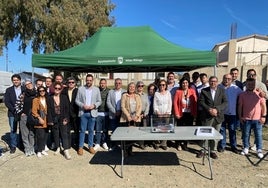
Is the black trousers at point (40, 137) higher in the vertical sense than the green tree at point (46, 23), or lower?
lower

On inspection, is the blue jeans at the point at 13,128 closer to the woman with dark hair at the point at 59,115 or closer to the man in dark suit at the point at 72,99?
the woman with dark hair at the point at 59,115

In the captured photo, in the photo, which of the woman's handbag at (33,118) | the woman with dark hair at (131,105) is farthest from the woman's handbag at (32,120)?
the woman with dark hair at (131,105)

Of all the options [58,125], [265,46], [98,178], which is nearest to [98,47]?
[58,125]

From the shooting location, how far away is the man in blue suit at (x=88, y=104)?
6816 millimetres

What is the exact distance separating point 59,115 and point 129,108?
1.44 m

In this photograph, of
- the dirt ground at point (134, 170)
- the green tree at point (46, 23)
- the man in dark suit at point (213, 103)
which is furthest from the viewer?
the green tree at point (46, 23)

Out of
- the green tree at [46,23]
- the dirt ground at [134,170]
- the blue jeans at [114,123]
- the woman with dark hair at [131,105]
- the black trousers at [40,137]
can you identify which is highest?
the green tree at [46,23]

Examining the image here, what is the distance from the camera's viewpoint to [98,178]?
534 cm

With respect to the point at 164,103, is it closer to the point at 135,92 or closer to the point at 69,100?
the point at 135,92

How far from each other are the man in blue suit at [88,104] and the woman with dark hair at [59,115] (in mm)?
290

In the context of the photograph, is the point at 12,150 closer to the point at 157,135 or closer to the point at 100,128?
the point at 100,128

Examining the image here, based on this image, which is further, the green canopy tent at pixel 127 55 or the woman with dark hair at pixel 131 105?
the green canopy tent at pixel 127 55

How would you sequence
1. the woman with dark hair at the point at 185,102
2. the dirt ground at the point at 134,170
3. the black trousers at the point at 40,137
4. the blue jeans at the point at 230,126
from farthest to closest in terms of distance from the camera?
1. the blue jeans at the point at 230,126
2. the woman with dark hair at the point at 185,102
3. the black trousers at the point at 40,137
4. the dirt ground at the point at 134,170

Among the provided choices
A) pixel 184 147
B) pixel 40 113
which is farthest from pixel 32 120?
pixel 184 147
